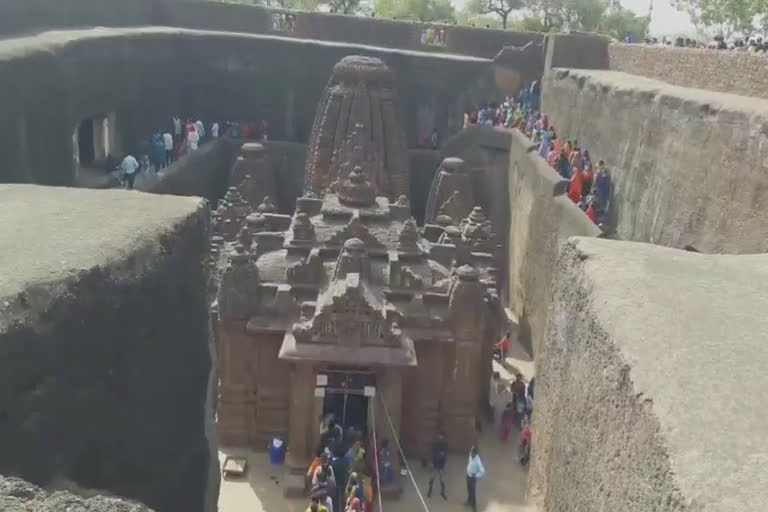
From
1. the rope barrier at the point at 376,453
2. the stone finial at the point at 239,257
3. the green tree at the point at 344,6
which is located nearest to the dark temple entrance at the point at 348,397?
the rope barrier at the point at 376,453

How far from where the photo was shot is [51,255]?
3664mm

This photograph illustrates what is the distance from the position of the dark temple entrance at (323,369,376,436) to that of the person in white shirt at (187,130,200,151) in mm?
9708

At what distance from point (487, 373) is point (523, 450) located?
48.8 inches

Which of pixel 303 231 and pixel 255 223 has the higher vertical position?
pixel 303 231

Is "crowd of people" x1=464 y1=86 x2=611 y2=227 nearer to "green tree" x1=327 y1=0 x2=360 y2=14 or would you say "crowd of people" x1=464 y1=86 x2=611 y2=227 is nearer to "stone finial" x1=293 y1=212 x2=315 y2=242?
"stone finial" x1=293 y1=212 x2=315 y2=242

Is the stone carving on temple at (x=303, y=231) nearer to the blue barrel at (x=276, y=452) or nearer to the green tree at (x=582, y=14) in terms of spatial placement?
the blue barrel at (x=276, y=452)

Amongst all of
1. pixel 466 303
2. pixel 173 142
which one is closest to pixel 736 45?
pixel 466 303

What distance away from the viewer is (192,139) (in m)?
17.8

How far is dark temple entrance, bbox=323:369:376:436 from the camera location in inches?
363

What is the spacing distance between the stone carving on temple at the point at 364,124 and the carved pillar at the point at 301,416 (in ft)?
17.6

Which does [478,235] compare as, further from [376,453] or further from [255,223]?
[376,453]

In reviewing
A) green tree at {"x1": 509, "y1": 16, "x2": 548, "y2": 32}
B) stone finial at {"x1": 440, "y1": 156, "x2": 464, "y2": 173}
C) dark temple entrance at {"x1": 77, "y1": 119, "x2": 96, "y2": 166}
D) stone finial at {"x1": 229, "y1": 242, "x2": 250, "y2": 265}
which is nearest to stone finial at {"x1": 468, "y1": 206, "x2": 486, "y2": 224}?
stone finial at {"x1": 440, "y1": 156, "x2": 464, "y2": 173}

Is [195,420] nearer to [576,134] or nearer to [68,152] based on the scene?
[68,152]

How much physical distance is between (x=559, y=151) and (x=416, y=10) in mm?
27244
